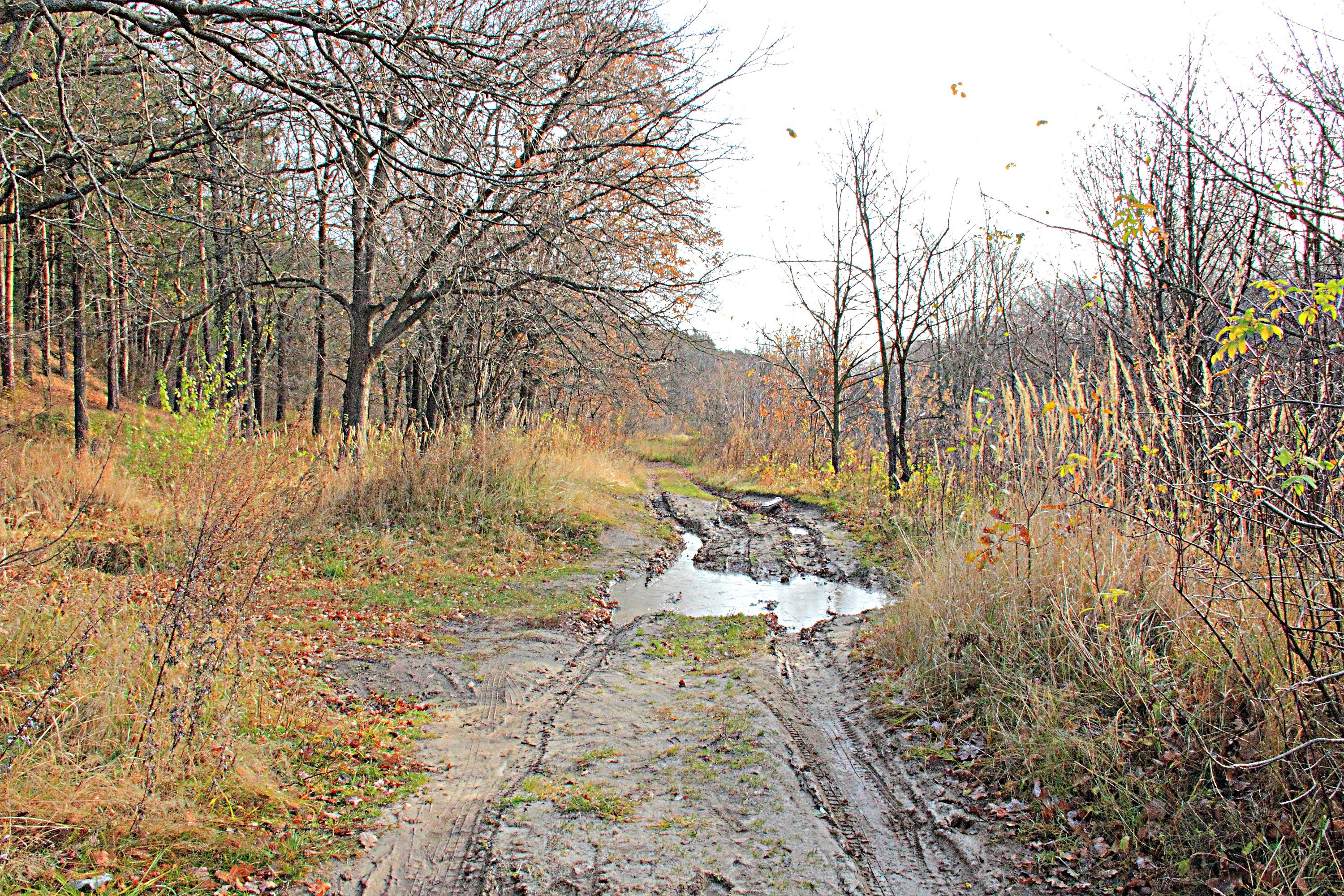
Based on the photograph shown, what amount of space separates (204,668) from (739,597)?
20.1ft

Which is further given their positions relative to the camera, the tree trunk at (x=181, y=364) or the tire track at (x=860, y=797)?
the tree trunk at (x=181, y=364)

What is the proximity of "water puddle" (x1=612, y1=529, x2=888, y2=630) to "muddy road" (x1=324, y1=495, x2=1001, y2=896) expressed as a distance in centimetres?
131

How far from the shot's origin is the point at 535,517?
36.3 feet

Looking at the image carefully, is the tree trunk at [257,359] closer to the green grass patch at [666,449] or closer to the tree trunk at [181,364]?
the tree trunk at [181,364]

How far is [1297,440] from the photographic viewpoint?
10.8ft

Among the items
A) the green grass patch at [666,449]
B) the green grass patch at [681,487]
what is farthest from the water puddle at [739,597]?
the green grass patch at [666,449]

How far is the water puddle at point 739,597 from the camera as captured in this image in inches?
315

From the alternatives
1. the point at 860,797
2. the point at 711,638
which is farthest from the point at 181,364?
the point at 860,797

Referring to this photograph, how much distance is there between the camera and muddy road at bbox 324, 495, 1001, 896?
307cm

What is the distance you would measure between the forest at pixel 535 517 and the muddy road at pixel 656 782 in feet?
0.21

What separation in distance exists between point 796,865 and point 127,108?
Answer: 8721 mm

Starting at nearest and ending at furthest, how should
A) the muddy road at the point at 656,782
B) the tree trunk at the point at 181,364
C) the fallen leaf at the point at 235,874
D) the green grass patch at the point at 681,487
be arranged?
the fallen leaf at the point at 235,874 < the muddy road at the point at 656,782 < the tree trunk at the point at 181,364 < the green grass patch at the point at 681,487

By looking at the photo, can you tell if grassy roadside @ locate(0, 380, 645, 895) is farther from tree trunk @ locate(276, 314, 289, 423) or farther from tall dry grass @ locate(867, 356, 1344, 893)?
tree trunk @ locate(276, 314, 289, 423)

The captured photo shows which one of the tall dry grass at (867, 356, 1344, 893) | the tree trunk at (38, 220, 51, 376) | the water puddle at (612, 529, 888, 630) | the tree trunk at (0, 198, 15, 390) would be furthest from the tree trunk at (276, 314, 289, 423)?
the tall dry grass at (867, 356, 1344, 893)
